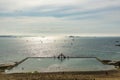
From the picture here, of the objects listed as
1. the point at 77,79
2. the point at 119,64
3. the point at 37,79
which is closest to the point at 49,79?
the point at 37,79

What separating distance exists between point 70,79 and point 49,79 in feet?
11.4

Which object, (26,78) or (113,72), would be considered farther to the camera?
(113,72)

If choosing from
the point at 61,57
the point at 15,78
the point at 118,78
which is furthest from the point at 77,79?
the point at 61,57

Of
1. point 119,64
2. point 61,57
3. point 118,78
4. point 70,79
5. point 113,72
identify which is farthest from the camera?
point 61,57

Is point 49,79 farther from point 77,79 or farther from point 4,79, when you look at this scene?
point 4,79

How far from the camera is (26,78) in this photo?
4378 centimetres

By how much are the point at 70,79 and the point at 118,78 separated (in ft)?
30.2

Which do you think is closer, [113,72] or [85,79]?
[85,79]

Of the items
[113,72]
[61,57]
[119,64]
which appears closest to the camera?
[113,72]

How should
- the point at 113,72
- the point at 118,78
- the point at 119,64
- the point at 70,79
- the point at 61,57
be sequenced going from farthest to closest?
1. the point at 61,57
2. the point at 119,64
3. the point at 113,72
4. the point at 118,78
5. the point at 70,79

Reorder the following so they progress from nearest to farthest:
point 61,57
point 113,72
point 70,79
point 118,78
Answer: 1. point 70,79
2. point 118,78
3. point 113,72
4. point 61,57

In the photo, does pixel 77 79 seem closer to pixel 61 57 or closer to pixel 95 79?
pixel 95 79

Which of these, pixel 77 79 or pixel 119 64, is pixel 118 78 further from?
pixel 119 64

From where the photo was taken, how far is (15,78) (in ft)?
146
